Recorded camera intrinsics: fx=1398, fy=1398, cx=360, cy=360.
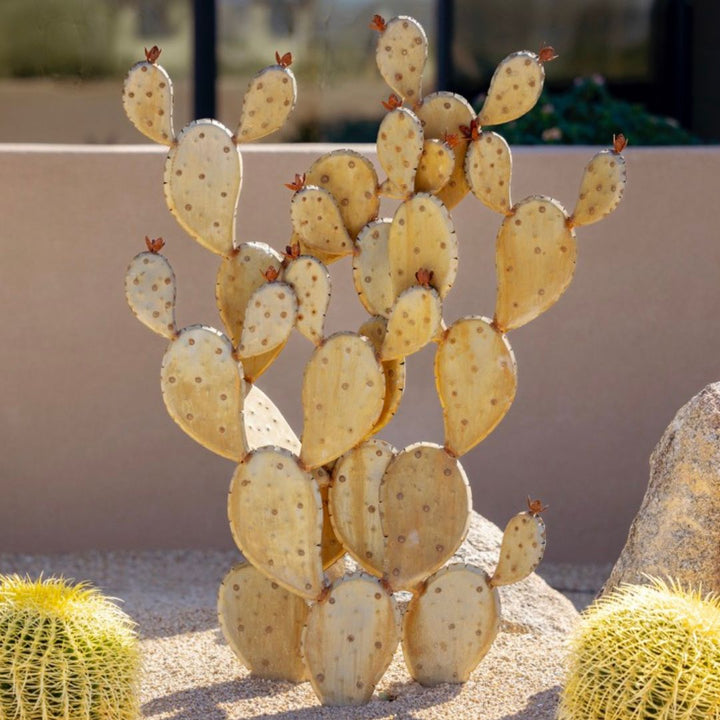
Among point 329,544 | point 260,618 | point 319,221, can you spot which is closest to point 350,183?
point 319,221

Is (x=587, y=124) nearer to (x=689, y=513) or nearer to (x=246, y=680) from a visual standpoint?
(x=689, y=513)

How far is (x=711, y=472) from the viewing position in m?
3.78

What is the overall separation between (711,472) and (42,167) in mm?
2815

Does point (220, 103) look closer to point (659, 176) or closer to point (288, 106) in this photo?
point (659, 176)

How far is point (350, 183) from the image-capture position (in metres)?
3.62

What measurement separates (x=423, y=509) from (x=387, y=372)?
368mm

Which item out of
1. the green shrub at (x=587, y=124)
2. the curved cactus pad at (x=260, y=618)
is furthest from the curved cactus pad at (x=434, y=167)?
the green shrub at (x=587, y=124)

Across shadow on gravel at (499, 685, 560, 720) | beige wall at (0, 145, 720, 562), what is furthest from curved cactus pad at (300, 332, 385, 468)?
beige wall at (0, 145, 720, 562)

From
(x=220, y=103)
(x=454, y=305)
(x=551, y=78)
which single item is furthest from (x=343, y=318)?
(x=551, y=78)

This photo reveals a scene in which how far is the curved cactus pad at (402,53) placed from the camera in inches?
140

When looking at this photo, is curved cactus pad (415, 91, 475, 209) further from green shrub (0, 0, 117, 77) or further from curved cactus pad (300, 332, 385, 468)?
green shrub (0, 0, 117, 77)

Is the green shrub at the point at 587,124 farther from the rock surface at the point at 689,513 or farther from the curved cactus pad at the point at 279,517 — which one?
the curved cactus pad at the point at 279,517

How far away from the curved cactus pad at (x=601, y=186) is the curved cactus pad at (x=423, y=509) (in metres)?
0.72

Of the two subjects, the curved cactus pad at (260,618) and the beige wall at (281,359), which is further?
the beige wall at (281,359)
